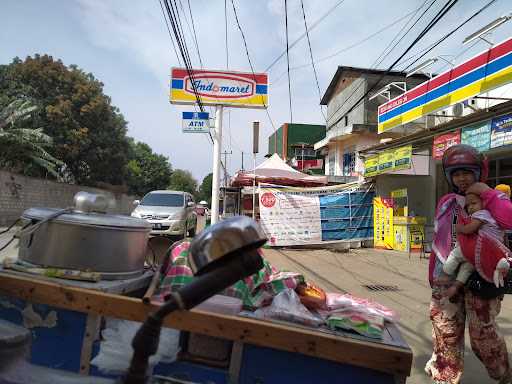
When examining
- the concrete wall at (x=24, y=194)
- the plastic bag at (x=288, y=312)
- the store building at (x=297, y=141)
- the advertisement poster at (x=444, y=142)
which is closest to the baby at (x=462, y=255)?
the plastic bag at (x=288, y=312)

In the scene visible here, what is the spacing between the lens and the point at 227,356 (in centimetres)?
166

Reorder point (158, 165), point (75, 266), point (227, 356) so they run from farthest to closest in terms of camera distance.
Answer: point (158, 165), point (75, 266), point (227, 356)

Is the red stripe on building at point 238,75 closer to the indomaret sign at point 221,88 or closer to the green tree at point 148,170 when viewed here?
the indomaret sign at point 221,88

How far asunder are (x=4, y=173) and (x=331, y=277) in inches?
584

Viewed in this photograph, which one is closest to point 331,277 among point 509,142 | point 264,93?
point 509,142

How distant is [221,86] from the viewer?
40.9ft

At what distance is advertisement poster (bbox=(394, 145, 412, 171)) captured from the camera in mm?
10047

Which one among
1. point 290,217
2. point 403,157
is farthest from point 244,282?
point 290,217

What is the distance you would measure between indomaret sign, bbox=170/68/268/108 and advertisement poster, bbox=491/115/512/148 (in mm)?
6799

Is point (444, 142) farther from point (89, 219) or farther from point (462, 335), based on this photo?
point (89, 219)

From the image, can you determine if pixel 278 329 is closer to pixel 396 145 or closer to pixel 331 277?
pixel 331 277

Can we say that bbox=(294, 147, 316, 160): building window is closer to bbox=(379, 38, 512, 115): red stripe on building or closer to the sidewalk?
bbox=(379, 38, 512, 115): red stripe on building

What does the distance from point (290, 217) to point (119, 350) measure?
33.9 ft

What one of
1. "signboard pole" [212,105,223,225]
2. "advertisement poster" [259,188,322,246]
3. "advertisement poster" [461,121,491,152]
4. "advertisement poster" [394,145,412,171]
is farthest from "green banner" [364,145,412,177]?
"signboard pole" [212,105,223,225]
